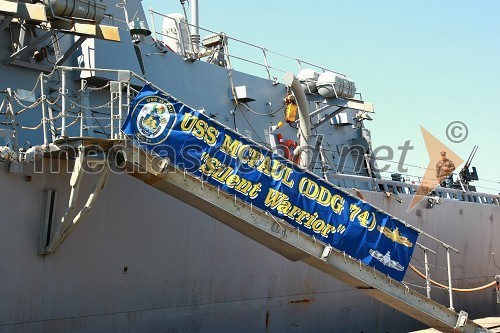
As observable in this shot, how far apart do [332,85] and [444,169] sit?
579 cm

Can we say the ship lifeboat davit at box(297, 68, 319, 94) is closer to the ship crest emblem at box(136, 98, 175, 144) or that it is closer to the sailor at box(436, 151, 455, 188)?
the sailor at box(436, 151, 455, 188)

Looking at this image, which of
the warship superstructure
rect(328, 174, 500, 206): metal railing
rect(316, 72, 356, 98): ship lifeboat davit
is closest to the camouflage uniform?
rect(328, 174, 500, 206): metal railing

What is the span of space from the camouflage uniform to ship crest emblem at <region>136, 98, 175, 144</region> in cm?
1145

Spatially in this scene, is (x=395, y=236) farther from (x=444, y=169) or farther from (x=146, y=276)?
(x=444, y=169)

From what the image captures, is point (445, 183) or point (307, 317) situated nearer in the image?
point (307, 317)

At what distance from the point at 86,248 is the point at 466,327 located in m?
6.21

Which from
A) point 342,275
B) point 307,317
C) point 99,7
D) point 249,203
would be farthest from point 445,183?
point 99,7

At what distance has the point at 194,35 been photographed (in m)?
14.2

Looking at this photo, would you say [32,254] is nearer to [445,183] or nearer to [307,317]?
[307,317]

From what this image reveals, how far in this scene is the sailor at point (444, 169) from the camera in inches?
694

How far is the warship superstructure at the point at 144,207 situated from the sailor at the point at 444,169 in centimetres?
382

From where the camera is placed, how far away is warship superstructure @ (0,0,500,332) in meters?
Result: 8.10

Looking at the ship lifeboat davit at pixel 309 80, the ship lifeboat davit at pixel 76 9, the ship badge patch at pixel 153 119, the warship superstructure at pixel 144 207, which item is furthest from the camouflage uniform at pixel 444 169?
the ship lifeboat davit at pixel 76 9

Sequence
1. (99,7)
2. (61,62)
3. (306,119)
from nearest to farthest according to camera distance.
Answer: (99,7)
(61,62)
(306,119)
